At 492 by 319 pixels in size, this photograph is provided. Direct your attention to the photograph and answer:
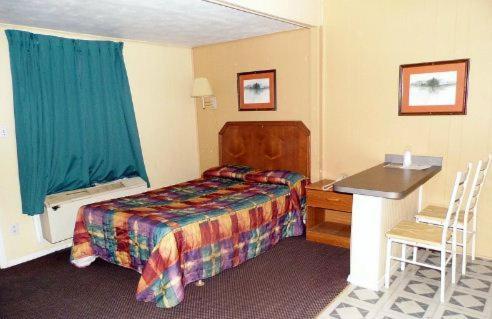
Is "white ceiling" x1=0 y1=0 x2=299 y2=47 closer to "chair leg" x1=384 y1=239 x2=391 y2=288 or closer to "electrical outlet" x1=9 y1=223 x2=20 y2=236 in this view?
"electrical outlet" x1=9 y1=223 x2=20 y2=236

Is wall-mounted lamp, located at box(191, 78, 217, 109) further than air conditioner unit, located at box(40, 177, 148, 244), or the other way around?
wall-mounted lamp, located at box(191, 78, 217, 109)

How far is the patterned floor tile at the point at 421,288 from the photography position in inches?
110

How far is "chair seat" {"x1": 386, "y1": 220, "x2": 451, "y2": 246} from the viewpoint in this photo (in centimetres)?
267

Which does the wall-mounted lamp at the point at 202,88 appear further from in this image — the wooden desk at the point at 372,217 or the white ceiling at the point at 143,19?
the wooden desk at the point at 372,217

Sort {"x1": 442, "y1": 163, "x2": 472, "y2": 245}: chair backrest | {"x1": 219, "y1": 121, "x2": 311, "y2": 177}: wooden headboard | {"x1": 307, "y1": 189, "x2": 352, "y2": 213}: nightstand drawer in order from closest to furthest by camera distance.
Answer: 1. {"x1": 442, "y1": 163, "x2": 472, "y2": 245}: chair backrest
2. {"x1": 307, "y1": 189, "x2": 352, "y2": 213}: nightstand drawer
3. {"x1": 219, "y1": 121, "x2": 311, "y2": 177}: wooden headboard

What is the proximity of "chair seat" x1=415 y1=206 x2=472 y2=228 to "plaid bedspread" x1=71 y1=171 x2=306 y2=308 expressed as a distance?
1.26 meters

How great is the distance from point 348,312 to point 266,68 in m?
2.85

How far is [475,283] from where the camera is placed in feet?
9.57

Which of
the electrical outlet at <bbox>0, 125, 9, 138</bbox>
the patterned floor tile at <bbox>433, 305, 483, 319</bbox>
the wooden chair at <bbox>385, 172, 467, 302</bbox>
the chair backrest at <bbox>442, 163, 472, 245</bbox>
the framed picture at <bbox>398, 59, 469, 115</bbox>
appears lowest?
the patterned floor tile at <bbox>433, 305, 483, 319</bbox>

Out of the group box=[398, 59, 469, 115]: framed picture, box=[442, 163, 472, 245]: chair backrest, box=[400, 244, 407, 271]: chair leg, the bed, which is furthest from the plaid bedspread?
box=[442, 163, 472, 245]: chair backrest

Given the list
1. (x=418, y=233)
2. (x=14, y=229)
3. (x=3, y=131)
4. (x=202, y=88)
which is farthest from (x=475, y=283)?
(x=3, y=131)

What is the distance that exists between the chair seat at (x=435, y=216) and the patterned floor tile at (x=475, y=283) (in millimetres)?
440

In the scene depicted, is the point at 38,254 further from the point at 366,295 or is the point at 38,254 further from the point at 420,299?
the point at 420,299

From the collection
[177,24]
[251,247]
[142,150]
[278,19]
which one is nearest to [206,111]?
[142,150]
